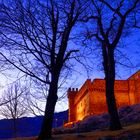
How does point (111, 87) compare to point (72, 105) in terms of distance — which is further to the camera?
point (72, 105)

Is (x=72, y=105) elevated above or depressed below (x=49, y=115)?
above

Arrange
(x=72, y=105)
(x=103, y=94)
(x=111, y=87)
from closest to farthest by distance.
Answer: (x=111, y=87) < (x=103, y=94) < (x=72, y=105)

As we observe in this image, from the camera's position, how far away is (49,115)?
55.0 feet

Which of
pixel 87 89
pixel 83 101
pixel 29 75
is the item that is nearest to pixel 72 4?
pixel 29 75

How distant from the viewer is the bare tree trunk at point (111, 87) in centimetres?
1812

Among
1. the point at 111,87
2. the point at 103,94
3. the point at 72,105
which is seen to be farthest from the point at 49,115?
the point at 72,105

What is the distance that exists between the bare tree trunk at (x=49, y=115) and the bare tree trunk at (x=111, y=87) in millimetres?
3399

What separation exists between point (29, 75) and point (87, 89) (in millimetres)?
38608

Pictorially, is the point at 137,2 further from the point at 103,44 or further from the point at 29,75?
the point at 29,75

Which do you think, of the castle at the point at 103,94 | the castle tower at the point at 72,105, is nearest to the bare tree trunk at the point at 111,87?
the castle at the point at 103,94

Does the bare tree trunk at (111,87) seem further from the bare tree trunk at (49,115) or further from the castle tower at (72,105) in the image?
the castle tower at (72,105)

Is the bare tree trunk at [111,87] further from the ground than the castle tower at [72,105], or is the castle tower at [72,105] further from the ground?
the castle tower at [72,105]

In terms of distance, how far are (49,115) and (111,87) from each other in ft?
13.6

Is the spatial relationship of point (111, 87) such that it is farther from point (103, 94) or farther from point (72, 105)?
point (72, 105)
